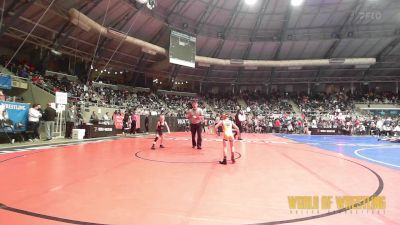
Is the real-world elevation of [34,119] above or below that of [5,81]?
below

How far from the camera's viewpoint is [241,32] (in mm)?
34500

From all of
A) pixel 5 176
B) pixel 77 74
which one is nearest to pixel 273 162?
pixel 5 176

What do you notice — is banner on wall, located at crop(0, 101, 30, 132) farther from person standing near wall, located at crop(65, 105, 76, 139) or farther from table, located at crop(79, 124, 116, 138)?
table, located at crop(79, 124, 116, 138)

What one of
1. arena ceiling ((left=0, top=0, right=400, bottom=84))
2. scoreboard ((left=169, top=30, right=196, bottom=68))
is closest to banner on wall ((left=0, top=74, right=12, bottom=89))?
arena ceiling ((left=0, top=0, right=400, bottom=84))

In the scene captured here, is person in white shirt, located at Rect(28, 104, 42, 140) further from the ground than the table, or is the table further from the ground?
person in white shirt, located at Rect(28, 104, 42, 140)

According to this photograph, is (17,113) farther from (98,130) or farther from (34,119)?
(98,130)

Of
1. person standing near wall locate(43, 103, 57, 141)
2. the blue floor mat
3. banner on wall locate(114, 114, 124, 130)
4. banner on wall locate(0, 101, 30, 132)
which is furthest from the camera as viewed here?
banner on wall locate(114, 114, 124, 130)

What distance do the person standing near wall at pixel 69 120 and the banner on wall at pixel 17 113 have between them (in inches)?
111

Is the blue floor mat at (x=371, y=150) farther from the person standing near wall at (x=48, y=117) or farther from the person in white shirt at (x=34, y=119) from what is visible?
the person in white shirt at (x=34, y=119)

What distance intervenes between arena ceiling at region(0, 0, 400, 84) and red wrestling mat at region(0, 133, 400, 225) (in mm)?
20211

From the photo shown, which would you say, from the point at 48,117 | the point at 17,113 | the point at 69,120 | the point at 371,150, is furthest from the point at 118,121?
the point at 371,150

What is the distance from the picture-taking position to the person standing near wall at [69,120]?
51.6ft

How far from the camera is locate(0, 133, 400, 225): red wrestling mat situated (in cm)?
354

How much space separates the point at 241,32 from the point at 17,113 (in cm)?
2781
